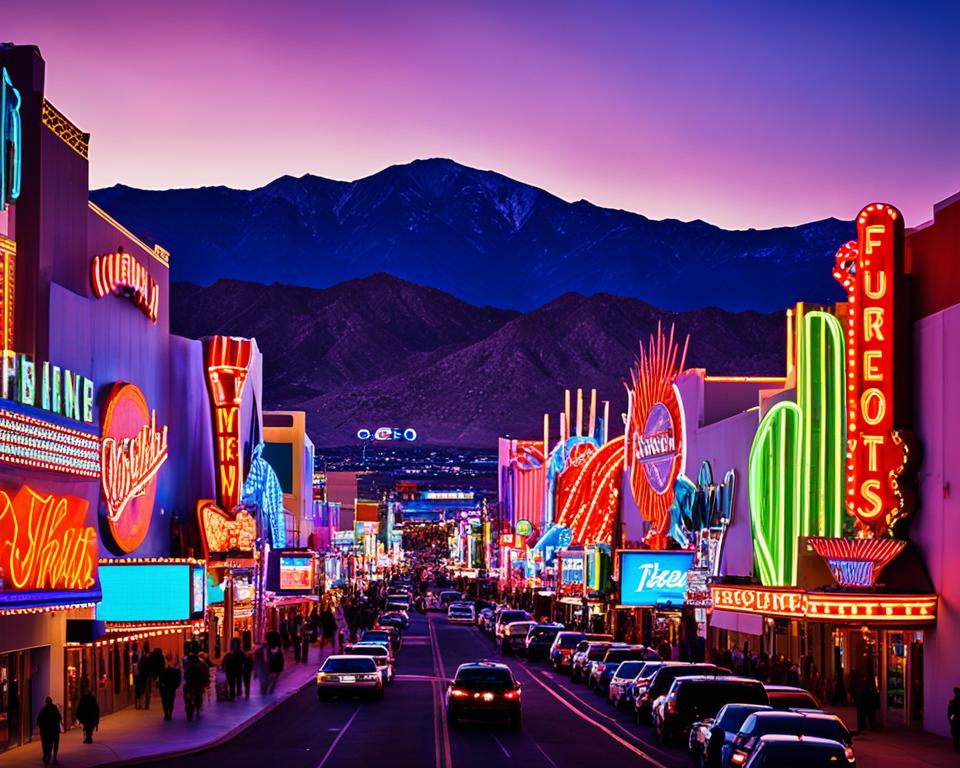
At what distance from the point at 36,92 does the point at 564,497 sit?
68117 millimetres

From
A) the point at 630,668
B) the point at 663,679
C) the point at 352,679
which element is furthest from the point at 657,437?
the point at 663,679

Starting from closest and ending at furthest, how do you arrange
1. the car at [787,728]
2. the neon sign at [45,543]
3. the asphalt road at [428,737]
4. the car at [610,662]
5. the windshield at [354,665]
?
the car at [787,728], the asphalt road at [428,737], the neon sign at [45,543], the windshield at [354,665], the car at [610,662]

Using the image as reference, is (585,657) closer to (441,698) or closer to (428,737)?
(441,698)

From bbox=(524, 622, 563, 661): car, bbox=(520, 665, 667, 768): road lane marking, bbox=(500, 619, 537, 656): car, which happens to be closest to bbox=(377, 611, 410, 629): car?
bbox=(500, 619, 537, 656): car

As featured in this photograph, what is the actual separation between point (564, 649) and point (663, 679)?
24.3m

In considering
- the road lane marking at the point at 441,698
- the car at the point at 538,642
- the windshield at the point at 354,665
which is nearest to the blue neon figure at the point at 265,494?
the road lane marking at the point at 441,698

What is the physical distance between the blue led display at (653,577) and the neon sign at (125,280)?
23006mm

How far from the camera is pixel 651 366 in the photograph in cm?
7019

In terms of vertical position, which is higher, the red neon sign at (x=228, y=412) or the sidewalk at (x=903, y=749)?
the red neon sign at (x=228, y=412)

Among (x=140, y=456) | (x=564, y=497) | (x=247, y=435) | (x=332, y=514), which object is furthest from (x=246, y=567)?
(x=332, y=514)

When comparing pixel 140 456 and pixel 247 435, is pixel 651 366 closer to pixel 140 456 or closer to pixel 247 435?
pixel 247 435

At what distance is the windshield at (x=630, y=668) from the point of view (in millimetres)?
42938

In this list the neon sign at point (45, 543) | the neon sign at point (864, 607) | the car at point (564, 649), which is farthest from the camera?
the car at point (564, 649)

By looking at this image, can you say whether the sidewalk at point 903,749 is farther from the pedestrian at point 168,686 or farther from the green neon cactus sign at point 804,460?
the pedestrian at point 168,686
